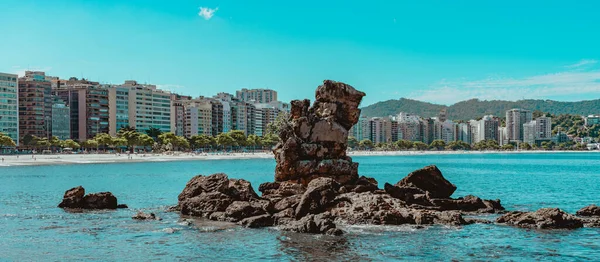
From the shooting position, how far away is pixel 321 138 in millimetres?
35094

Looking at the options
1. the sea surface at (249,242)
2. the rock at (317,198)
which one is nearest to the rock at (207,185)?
the sea surface at (249,242)

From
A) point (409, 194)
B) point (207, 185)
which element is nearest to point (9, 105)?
point (207, 185)

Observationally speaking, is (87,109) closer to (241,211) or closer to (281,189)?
(281,189)

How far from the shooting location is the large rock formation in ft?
113

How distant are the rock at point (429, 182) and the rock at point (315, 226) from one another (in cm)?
1028

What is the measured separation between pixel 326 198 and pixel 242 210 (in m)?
3.79

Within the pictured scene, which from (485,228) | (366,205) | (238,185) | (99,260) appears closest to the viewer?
(99,260)

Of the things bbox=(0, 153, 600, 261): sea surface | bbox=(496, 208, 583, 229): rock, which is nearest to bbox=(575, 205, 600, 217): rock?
bbox=(496, 208, 583, 229): rock

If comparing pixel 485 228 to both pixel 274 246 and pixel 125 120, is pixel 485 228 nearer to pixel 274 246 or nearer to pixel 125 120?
pixel 274 246

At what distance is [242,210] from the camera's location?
88.5 feet

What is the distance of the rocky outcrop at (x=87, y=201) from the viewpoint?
32562 millimetres

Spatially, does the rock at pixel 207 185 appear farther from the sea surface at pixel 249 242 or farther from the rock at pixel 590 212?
the rock at pixel 590 212

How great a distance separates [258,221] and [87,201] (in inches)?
470

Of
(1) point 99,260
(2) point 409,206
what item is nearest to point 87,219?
(1) point 99,260
